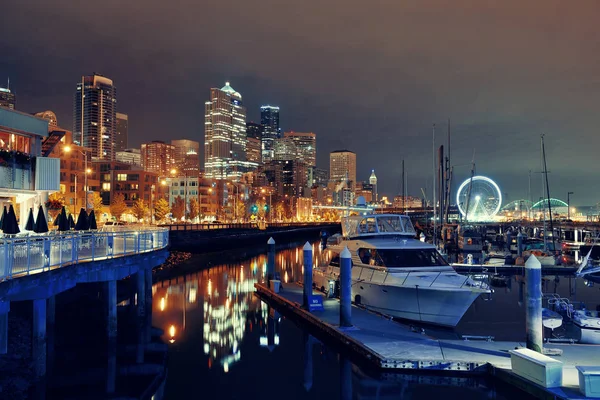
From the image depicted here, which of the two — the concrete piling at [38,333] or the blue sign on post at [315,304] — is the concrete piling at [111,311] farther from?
the blue sign on post at [315,304]

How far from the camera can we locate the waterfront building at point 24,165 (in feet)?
108

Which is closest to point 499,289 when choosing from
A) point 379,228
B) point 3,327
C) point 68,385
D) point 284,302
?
point 379,228

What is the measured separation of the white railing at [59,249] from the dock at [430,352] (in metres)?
11.7

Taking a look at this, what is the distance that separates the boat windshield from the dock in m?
4.15

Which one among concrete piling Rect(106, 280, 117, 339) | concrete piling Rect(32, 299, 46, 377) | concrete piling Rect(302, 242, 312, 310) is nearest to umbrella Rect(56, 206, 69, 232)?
concrete piling Rect(106, 280, 117, 339)

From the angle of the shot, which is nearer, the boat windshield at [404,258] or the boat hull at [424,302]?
the boat hull at [424,302]

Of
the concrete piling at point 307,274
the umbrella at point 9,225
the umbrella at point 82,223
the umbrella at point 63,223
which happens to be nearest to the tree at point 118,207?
the umbrella at point 82,223

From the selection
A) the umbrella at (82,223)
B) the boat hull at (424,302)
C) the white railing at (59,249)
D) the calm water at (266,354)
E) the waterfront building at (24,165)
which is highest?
the waterfront building at (24,165)

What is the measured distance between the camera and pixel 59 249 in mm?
20625

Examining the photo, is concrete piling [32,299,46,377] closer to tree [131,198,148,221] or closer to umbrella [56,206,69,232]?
umbrella [56,206,69,232]

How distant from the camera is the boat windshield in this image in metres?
32.6

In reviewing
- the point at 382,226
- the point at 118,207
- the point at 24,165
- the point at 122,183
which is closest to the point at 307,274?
the point at 382,226

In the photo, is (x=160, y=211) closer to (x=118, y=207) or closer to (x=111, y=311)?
(x=118, y=207)

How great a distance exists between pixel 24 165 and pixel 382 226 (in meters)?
25.4
